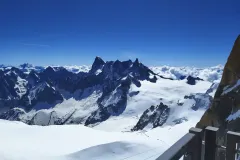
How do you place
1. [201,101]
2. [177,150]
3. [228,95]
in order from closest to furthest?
[177,150] < [228,95] < [201,101]

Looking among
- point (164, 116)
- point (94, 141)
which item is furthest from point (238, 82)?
point (164, 116)

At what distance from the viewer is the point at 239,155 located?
357 cm

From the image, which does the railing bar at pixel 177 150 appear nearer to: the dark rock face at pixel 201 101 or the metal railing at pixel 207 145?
the metal railing at pixel 207 145

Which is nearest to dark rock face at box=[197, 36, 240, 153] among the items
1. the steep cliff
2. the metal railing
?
the steep cliff

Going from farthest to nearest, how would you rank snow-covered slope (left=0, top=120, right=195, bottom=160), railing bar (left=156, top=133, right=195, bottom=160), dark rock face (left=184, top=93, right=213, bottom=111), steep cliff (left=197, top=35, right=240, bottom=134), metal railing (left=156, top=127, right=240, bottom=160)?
dark rock face (left=184, top=93, right=213, bottom=111) → steep cliff (left=197, top=35, right=240, bottom=134) → snow-covered slope (left=0, top=120, right=195, bottom=160) → metal railing (left=156, top=127, right=240, bottom=160) → railing bar (left=156, top=133, right=195, bottom=160)

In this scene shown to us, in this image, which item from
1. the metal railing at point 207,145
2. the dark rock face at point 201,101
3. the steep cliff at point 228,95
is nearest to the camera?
the metal railing at point 207,145

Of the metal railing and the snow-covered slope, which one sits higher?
the metal railing

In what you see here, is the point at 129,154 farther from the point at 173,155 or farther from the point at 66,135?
the point at 173,155

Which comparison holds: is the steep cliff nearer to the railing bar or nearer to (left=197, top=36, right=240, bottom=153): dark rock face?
(left=197, top=36, right=240, bottom=153): dark rock face

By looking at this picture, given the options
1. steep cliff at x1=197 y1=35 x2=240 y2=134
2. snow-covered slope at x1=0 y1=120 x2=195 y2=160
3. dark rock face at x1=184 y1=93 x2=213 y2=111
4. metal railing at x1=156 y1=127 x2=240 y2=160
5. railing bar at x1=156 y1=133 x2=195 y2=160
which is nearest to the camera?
railing bar at x1=156 y1=133 x2=195 y2=160

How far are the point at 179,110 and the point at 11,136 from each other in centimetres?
18589

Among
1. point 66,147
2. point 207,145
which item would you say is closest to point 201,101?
point 66,147

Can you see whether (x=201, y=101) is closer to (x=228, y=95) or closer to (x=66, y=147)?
(x=228, y=95)

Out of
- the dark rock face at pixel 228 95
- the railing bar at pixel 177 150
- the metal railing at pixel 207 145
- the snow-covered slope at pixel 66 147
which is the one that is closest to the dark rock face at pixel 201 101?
the dark rock face at pixel 228 95
